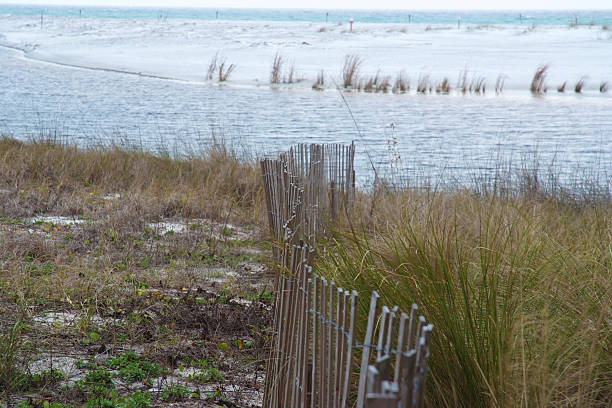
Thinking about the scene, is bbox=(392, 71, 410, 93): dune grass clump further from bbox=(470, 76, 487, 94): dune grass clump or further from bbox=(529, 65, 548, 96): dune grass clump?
bbox=(529, 65, 548, 96): dune grass clump

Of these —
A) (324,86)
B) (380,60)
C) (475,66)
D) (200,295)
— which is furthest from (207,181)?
(380,60)

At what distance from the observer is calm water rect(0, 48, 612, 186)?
410 inches

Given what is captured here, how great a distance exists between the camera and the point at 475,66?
23.4 m

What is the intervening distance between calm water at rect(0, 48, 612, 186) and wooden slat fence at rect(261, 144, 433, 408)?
4.80 m

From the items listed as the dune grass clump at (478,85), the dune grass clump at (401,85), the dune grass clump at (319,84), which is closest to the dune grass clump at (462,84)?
the dune grass clump at (478,85)

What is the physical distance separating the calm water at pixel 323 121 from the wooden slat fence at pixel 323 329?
15.7 ft

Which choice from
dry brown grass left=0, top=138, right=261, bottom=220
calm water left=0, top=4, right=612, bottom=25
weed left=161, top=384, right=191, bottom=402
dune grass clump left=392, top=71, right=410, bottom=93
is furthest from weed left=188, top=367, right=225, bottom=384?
calm water left=0, top=4, right=612, bottom=25

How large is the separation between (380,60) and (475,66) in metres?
3.99

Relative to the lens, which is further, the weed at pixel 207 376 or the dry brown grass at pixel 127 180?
the dry brown grass at pixel 127 180

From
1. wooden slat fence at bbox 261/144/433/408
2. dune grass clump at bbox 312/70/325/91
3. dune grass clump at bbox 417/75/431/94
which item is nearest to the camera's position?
wooden slat fence at bbox 261/144/433/408

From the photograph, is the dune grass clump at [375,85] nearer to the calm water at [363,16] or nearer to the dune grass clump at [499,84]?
the dune grass clump at [499,84]

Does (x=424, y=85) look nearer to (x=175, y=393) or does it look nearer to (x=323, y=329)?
(x=175, y=393)

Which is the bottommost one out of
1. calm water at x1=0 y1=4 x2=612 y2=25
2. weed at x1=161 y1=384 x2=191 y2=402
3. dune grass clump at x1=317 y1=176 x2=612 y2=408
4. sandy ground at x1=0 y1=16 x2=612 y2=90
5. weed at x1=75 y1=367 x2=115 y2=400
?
weed at x1=161 y1=384 x2=191 y2=402

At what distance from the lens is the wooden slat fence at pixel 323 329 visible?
1.37m
